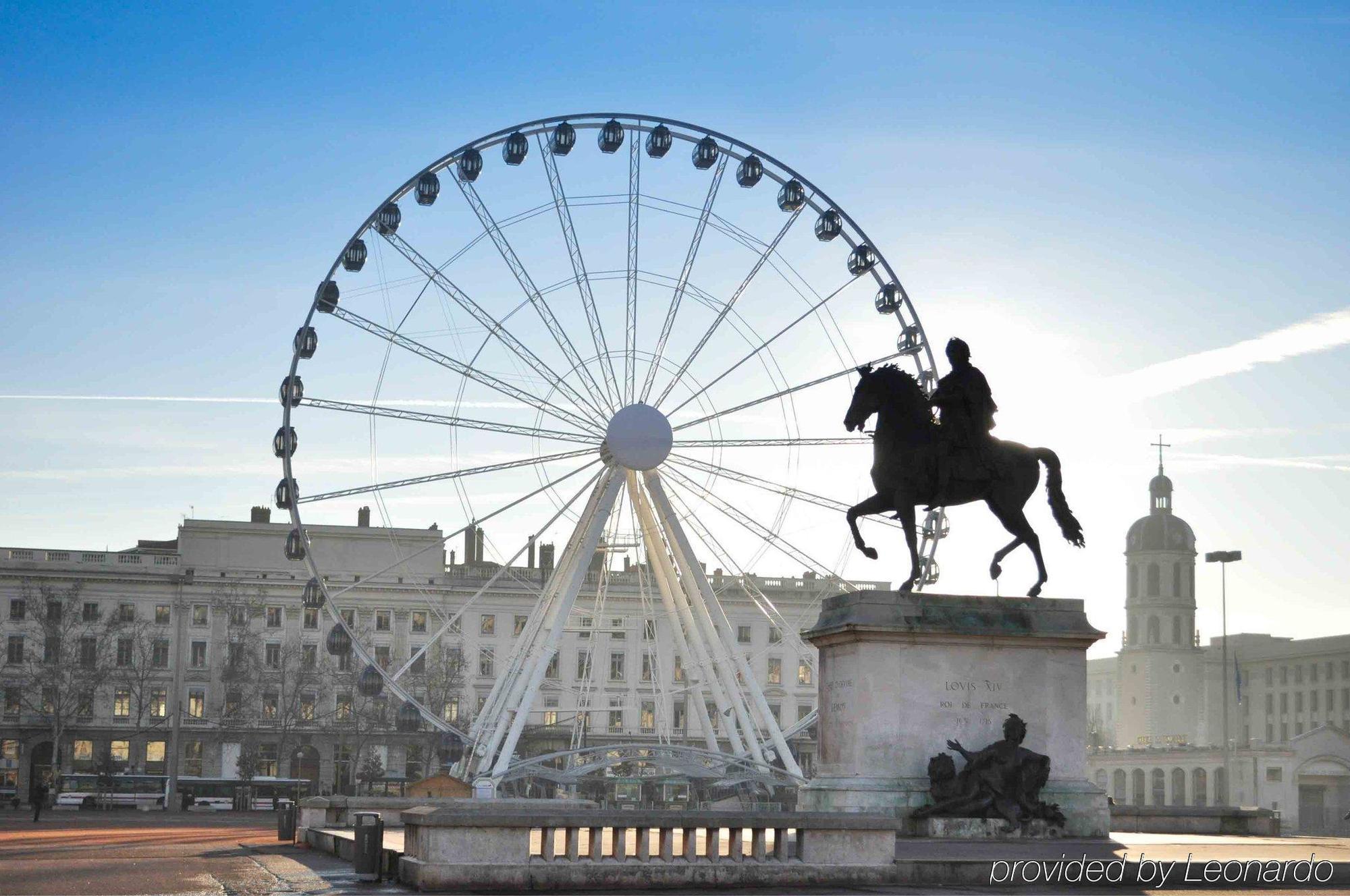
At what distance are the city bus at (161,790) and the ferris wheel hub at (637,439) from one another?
5658 centimetres

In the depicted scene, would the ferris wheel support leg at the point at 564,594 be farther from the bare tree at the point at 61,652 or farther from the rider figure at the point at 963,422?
the bare tree at the point at 61,652

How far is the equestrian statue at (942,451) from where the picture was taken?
26500 mm

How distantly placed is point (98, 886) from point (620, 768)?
7009 centimetres

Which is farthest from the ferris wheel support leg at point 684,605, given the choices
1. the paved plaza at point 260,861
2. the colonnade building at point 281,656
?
the colonnade building at point 281,656

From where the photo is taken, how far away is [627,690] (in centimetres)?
12550

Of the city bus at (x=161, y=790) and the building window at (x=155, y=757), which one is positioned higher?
the building window at (x=155, y=757)

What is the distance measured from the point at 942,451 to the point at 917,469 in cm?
44

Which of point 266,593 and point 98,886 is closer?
point 98,886

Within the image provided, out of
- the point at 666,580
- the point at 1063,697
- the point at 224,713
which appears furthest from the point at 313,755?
the point at 1063,697

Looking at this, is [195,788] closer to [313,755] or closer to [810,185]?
[313,755]

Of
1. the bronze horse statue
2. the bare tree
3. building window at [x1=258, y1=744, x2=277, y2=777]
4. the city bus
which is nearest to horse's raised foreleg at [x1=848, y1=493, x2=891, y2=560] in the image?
the bronze horse statue

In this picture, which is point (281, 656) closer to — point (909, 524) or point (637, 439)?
point (637, 439)

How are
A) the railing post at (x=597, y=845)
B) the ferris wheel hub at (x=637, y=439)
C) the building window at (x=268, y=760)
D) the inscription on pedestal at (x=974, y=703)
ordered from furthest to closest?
the building window at (x=268, y=760) → the ferris wheel hub at (x=637, y=439) → the inscription on pedestal at (x=974, y=703) → the railing post at (x=597, y=845)

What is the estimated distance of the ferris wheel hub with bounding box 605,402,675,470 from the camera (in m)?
50.0
